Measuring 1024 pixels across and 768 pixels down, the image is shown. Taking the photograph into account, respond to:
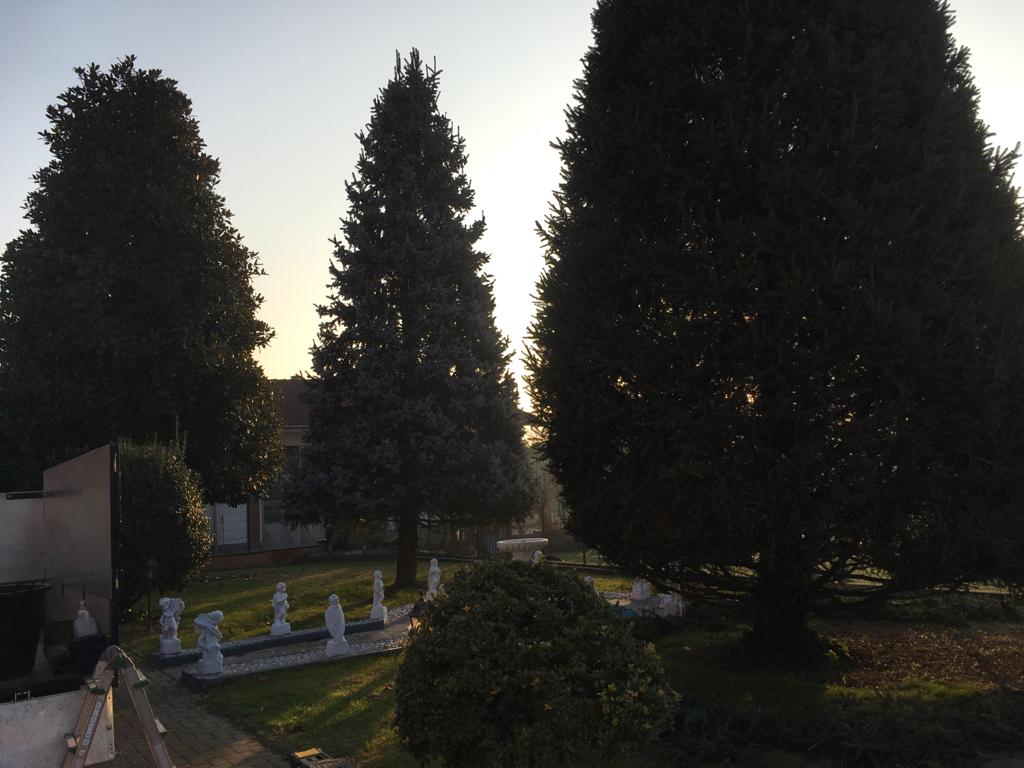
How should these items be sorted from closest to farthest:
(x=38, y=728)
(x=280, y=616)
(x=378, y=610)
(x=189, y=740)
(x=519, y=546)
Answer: (x=38, y=728)
(x=189, y=740)
(x=280, y=616)
(x=378, y=610)
(x=519, y=546)

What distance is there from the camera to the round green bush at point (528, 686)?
487 centimetres

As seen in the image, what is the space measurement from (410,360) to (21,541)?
9.59m

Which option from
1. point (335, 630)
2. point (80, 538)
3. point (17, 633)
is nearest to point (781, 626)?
Answer: point (335, 630)

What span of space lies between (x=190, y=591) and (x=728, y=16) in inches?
752

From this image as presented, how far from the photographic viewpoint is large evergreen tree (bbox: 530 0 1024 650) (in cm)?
773

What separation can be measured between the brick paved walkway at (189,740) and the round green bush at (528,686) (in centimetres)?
291

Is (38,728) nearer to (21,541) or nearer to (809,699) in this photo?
(21,541)

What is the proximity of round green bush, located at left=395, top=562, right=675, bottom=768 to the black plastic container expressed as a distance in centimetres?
398

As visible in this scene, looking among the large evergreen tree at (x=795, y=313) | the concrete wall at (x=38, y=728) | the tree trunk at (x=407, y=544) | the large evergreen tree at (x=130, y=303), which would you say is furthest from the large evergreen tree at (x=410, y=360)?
the concrete wall at (x=38, y=728)

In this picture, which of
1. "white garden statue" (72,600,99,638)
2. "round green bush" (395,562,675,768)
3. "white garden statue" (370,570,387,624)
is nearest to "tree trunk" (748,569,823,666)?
"round green bush" (395,562,675,768)

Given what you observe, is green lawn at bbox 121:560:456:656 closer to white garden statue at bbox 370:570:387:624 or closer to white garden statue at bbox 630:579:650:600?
white garden statue at bbox 370:570:387:624

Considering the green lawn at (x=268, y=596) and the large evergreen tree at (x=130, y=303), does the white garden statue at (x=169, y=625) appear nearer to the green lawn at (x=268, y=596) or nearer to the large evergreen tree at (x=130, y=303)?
the green lawn at (x=268, y=596)

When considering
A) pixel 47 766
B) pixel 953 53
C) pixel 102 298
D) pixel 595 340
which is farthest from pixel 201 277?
pixel 953 53

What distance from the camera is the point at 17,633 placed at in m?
6.98
